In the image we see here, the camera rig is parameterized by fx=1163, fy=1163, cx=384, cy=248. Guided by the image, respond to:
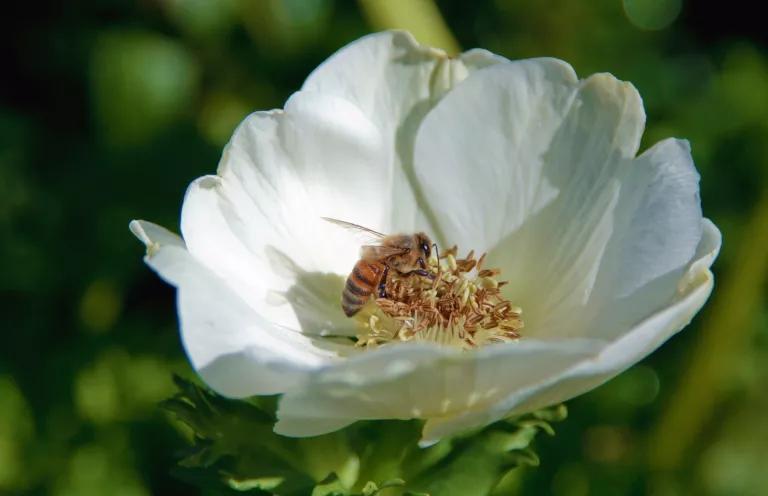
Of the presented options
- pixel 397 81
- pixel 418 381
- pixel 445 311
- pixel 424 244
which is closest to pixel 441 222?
pixel 424 244

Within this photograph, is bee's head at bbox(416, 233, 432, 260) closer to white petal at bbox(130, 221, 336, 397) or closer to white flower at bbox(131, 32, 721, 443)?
white flower at bbox(131, 32, 721, 443)

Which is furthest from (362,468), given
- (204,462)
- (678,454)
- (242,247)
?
(678,454)

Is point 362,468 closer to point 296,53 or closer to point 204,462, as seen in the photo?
point 204,462

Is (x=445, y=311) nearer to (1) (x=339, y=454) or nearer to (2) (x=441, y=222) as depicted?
(2) (x=441, y=222)

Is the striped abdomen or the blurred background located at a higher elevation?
the striped abdomen

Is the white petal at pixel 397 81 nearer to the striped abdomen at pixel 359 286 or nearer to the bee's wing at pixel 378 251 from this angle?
the bee's wing at pixel 378 251

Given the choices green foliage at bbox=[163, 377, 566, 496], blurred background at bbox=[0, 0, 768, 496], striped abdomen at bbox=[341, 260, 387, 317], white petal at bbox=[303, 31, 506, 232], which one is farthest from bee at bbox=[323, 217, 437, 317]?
blurred background at bbox=[0, 0, 768, 496]
